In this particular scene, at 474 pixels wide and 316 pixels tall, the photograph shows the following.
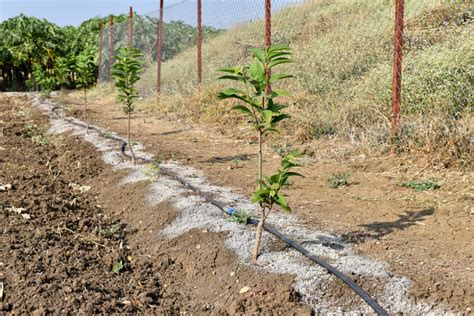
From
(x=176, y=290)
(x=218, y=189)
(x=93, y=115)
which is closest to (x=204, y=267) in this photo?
(x=176, y=290)

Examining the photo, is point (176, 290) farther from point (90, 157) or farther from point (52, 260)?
point (90, 157)

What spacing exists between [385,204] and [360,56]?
4.07 meters

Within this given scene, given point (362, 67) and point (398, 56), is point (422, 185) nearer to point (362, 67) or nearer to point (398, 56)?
point (398, 56)

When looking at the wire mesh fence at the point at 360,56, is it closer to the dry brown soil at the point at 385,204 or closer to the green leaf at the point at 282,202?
the dry brown soil at the point at 385,204

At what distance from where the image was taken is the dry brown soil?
287 cm

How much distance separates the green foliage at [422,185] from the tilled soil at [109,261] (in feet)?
6.23

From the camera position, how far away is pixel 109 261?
11.0 ft

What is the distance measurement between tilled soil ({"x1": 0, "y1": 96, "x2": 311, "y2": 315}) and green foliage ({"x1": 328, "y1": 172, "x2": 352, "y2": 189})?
147 cm

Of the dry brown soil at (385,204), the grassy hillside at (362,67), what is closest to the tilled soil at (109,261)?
the dry brown soil at (385,204)

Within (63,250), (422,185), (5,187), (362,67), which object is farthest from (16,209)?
(362,67)

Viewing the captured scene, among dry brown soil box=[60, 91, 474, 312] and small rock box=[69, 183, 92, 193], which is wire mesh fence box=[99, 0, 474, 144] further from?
small rock box=[69, 183, 92, 193]

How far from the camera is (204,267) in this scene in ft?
10.3

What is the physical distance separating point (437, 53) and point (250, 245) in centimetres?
389

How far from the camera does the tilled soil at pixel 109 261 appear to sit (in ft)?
8.95
